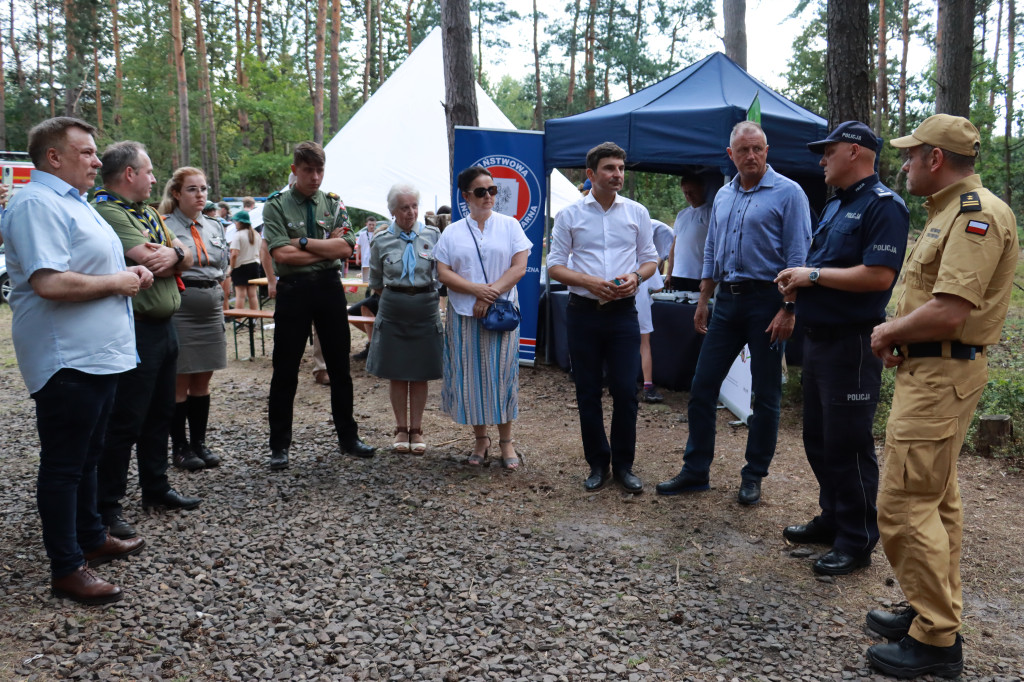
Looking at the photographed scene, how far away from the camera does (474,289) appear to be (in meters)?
4.38

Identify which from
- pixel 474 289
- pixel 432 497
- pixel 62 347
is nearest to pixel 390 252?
pixel 474 289

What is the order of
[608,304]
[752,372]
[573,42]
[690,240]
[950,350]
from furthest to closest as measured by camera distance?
[573,42] < [690,240] < [608,304] < [752,372] < [950,350]

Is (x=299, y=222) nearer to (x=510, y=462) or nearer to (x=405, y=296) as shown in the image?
(x=405, y=296)

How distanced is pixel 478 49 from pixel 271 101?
1354 cm

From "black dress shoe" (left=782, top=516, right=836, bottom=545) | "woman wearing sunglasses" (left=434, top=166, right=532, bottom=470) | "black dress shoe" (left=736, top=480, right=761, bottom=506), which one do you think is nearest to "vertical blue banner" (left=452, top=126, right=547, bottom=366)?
"woman wearing sunglasses" (left=434, top=166, right=532, bottom=470)

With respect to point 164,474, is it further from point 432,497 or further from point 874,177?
point 874,177

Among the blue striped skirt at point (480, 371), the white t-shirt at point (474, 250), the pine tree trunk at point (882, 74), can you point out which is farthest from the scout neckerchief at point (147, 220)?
the pine tree trunk at point (882, 74)

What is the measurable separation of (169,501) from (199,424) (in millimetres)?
860

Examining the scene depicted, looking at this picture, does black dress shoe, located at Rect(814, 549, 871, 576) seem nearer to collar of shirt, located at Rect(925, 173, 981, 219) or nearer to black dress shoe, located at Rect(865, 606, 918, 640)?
black dress shoe, located at Rect(865, 606, 918, 640)

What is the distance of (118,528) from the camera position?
3.54 m

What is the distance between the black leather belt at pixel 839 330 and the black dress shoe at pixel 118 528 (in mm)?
3172

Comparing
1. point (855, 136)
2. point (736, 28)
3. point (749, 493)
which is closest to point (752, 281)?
point (855, 136)

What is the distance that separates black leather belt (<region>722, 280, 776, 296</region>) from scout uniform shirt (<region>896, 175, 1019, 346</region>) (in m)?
1.35

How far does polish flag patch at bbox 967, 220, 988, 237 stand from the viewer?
234 cm
